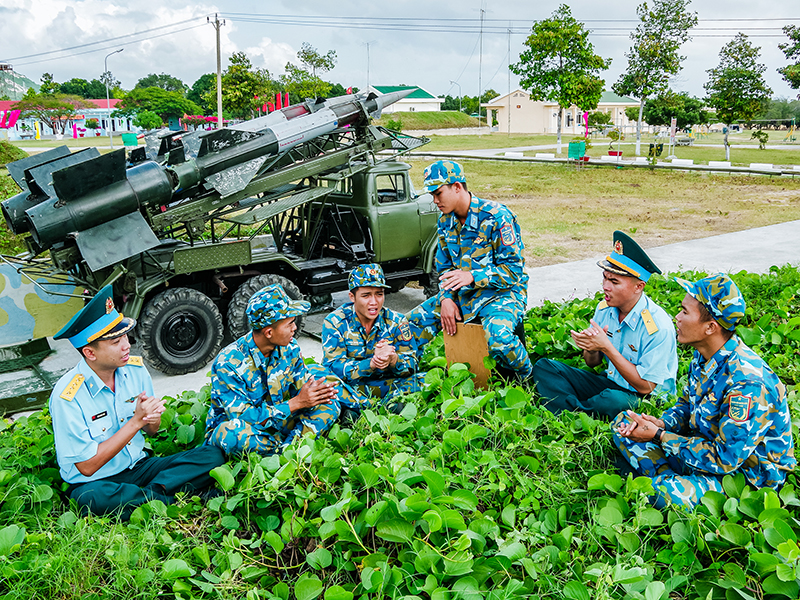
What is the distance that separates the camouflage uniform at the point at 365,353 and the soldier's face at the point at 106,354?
54.4 inches

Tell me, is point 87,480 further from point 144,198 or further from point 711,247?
point 711,247

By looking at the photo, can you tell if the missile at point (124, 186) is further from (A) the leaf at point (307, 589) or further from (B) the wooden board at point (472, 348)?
(A) the leaf at point (307, 589)

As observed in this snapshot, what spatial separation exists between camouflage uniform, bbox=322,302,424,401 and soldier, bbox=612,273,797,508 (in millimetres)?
1634

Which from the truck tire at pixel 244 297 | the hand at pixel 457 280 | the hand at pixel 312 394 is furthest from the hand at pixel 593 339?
the truck tire at pixel 244 297

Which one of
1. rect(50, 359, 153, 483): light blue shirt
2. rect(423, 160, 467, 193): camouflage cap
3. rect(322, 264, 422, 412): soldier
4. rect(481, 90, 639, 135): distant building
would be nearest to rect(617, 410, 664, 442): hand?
rect(322, 264, 422, 412): soldier

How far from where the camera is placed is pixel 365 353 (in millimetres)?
4387

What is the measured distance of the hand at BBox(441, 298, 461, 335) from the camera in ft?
14.6

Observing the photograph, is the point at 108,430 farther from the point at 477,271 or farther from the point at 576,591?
the point at 477,271

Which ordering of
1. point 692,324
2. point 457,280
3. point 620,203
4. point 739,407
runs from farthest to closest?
1. point 620,203
2. point 457,280
3. point 692,324
4. point 739,407

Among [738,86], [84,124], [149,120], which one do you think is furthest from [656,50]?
[84,124]

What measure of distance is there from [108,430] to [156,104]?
70.8 m

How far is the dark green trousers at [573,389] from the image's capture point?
12.5 ft

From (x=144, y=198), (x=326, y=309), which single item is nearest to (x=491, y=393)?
(x=144, y=198)

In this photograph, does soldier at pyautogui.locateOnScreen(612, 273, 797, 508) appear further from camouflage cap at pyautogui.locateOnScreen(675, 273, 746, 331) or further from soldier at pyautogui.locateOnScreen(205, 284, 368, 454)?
soldier at pyautogui.locateOnScreen(205, 284, 368, 454)
